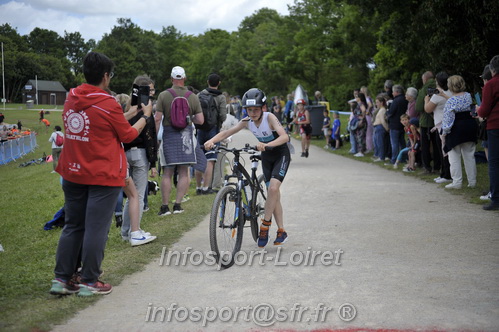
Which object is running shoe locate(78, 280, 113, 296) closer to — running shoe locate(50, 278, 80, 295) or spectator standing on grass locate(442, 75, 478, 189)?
running shoe locate(50, 278, 80, 295)

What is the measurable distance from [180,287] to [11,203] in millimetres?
11092

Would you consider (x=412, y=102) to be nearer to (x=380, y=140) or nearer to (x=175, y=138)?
(x=380, y=140)

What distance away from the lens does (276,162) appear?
7.66 metres

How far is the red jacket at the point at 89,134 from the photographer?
567cm

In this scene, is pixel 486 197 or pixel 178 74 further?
pixel 486 197

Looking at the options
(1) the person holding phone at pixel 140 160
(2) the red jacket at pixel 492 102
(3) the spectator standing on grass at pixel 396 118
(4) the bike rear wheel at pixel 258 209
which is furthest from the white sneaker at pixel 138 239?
(3) the spectator standing on grass at pixel 396 118

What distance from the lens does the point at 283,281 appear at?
20.1 feet

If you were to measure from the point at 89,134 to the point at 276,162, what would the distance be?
2667 millimetres

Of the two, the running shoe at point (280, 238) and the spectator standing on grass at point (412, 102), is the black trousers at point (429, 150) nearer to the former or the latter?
the spectator standing on grass at point (412, 102)

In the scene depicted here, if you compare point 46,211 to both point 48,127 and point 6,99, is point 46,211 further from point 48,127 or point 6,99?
point 48,127

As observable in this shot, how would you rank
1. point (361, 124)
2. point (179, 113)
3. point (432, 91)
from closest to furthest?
point (179, 113) → point (432, 91) → point (361, 124)

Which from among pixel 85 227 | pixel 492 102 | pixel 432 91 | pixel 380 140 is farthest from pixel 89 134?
pixel 380 140

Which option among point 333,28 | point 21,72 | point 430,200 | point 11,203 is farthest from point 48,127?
point 430,200

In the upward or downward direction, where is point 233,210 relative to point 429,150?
downward
